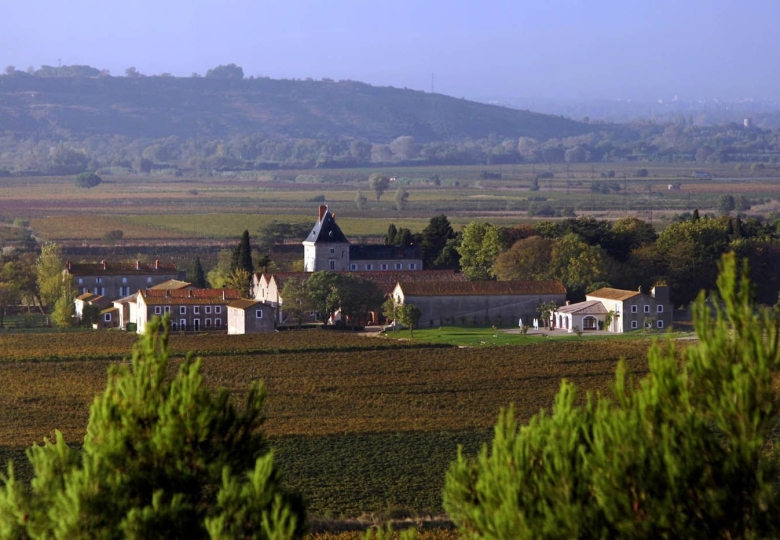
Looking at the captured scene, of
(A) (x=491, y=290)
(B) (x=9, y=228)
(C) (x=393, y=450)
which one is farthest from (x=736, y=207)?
(C) (x=393, y=450)

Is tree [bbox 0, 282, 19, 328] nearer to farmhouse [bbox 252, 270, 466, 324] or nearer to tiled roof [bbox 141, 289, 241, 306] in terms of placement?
tiled roof [bbox 141, 289, 241, 306]

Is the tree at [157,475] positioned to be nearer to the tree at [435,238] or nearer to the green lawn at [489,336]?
the green lawn at [489,336]

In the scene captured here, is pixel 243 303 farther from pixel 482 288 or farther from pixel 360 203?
pixel 360 203

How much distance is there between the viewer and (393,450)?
24.6m

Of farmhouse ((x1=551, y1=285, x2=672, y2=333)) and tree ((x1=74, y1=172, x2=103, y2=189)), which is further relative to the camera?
tree ((x1=74, y1=172, x2=103, y2=189))

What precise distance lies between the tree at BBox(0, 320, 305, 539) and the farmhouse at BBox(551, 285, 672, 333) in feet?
107

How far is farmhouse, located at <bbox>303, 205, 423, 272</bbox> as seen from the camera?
54094mm

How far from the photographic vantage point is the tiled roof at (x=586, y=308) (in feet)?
146

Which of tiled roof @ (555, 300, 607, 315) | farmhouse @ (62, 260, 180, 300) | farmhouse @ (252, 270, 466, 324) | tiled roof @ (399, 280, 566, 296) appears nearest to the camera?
tiled roof @ (555, 300, 607, 315)

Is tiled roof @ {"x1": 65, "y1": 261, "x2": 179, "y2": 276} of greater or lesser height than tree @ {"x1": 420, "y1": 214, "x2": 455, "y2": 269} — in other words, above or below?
below

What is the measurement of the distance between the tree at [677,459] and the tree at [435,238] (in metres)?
46.5

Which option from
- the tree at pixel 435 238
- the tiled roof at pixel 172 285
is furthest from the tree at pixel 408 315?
the tree at pixel 435 238

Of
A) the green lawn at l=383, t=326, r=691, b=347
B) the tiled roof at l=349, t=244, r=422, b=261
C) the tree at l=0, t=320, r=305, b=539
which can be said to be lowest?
the green lawn at l=383, t=326, r=691, b=347

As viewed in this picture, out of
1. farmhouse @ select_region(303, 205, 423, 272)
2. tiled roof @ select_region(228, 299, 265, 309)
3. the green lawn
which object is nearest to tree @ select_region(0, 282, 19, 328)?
tiled roof @ select_region(228, 299, 265, 309)
